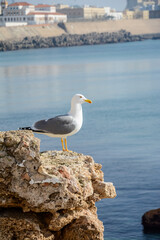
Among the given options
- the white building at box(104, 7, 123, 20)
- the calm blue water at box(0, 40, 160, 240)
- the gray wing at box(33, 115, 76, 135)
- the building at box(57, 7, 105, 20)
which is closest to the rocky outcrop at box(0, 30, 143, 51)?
the building at box(57, 7, 105, 20)

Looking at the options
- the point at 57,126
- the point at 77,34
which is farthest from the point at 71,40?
the point at 57,126

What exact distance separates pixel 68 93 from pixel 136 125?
10182 mm

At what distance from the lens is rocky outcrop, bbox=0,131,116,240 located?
3588 millimetres

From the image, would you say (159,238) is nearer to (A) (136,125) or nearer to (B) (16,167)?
(B) (16,167)

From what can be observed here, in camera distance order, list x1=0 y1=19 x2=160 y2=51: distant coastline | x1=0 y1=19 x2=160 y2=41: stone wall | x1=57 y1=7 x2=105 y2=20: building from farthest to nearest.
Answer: x1=57 y1=7 x2=105 y2=20: building < x1=0 y1=19 x2=160 y2=41: stone wall < x1=0 y1=19 x2=160 y2=51: distant coastline

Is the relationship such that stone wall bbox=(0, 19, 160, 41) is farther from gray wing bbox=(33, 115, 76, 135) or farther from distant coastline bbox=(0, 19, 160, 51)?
gray wing bbox=(33, 115, 76, 135)

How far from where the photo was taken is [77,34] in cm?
14175

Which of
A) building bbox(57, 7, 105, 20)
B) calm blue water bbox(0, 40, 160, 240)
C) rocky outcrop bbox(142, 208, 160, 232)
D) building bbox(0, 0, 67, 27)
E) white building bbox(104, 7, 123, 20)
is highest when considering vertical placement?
rocky outcrop bbox(142, 208, 160, 232)

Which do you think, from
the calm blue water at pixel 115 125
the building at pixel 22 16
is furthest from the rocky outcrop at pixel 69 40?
the calm blue water at pixel 115 125

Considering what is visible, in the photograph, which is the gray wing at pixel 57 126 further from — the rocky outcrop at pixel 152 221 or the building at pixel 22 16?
the building at pixel 22 16

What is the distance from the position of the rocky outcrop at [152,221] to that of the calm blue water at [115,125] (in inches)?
4.2

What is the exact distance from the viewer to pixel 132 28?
523 ft

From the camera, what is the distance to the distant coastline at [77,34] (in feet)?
400

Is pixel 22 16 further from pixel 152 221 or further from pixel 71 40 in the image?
pixel 152 221
